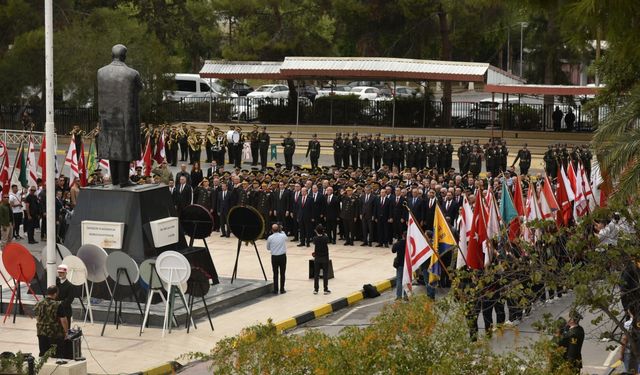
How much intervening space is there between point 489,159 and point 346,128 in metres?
12.5

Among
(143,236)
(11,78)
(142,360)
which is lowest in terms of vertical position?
(142,360)

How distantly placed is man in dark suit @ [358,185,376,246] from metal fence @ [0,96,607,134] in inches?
869

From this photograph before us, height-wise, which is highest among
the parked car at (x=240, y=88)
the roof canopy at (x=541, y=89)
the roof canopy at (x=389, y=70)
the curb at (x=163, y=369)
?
the roof canopy at (x=389, y=70)

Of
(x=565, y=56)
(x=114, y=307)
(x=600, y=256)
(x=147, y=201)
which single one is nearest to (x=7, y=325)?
(x=114, y=307)

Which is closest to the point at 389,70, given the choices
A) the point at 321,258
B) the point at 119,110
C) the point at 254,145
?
the point at 254,145

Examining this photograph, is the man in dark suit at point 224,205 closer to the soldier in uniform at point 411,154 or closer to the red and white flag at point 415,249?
the red and white flag at point 415,249

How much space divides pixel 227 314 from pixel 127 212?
2585 millimetres

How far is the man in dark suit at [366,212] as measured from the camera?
99.3 feet

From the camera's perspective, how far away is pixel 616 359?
18891 mm

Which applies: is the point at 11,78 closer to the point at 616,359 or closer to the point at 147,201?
the point at 147,201

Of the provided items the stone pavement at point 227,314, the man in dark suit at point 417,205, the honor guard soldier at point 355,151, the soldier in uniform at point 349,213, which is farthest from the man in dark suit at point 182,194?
the honor guard soldier at point 355,151

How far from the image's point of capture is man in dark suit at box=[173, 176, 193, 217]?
32688 mm

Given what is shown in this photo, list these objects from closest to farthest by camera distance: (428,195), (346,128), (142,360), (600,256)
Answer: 1. (600,256)
2. (142,360)
3. (428,195)
4. (346,128)

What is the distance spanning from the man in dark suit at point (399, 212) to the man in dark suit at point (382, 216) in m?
0.10
